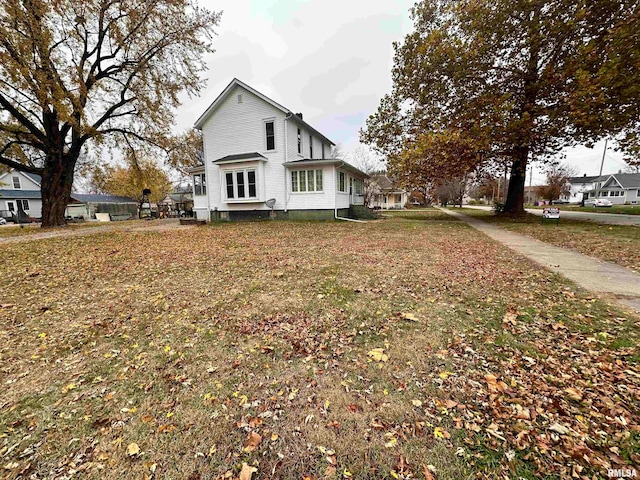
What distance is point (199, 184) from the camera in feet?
62.1

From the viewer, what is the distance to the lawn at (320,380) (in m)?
1.68

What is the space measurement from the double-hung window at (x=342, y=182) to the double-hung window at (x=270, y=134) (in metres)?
4.33

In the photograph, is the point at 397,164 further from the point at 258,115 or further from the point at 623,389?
the point at 623,389

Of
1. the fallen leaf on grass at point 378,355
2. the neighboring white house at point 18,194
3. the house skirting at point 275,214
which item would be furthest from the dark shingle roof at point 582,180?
the neighboring white house at point 18,194

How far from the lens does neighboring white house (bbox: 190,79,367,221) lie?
15906 mm

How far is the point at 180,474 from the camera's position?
1.61 meters

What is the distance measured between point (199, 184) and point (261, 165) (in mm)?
5706

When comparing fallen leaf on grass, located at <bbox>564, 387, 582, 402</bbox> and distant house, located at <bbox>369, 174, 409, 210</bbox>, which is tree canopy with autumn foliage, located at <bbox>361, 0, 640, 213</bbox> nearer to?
fallen leaf on grass, located at <bbox>564, 387, 582, 402</bbox>

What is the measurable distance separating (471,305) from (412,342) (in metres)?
1.42

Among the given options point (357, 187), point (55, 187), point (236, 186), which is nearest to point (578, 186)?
point (357, 187)

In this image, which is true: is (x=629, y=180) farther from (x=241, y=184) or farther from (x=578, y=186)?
(x=241, y=184)

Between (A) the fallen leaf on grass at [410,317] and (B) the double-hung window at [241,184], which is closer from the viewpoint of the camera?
(A) the fallen leaf on grass at [410,317]

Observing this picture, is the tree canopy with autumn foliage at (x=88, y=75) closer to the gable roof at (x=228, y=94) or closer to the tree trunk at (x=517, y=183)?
the gable roof at (x=228, y=94)

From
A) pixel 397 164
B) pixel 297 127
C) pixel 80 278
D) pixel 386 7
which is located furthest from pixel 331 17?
pixel 80 278
